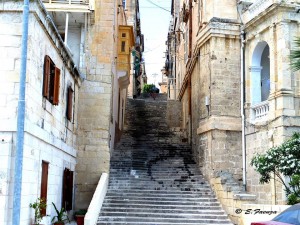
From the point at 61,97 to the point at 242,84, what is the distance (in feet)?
23.3

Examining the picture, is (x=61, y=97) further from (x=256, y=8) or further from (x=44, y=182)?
(x=256, y=8)

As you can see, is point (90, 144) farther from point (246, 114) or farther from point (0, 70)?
point (0, 70)

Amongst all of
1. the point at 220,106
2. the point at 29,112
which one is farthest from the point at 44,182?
the point at 220,106

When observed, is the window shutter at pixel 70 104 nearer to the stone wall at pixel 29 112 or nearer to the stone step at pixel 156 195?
the stone wall at pixel 29 112

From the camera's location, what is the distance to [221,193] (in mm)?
14578

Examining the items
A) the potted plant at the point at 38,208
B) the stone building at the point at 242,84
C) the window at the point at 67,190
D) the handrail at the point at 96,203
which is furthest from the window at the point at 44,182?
the stone building at the point at 242,84

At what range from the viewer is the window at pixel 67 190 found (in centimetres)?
1353

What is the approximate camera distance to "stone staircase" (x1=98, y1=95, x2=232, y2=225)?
13.6 metres

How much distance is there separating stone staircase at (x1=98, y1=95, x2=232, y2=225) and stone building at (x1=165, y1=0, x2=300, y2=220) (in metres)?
0.69

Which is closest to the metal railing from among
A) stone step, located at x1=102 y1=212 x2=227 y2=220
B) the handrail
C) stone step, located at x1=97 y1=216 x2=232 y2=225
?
the handrail

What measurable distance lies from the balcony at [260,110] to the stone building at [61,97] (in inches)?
216

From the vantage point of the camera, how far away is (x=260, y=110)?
50.2 feet

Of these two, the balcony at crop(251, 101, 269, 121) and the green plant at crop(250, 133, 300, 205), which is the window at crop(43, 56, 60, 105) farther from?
the balcony at crop(251, 101, 269, 121)

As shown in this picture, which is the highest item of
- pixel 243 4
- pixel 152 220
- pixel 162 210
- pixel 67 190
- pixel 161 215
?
pixel 243 4
